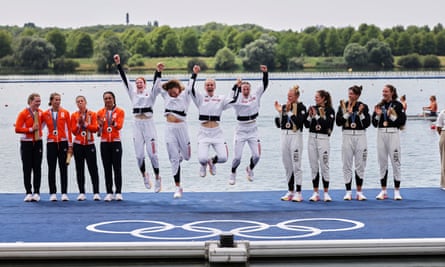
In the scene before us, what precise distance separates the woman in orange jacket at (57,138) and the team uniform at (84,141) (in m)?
0.12

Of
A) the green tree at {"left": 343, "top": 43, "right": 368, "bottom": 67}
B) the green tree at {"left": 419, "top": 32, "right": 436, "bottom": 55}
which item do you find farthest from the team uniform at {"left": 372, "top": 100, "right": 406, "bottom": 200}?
the green tree at {"left": 419, "top": 32, "right": 436, "bottom": 55}

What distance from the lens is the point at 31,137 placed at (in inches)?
579

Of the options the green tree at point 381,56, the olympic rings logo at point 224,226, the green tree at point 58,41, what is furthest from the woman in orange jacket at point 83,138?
the green tree at point 58,41

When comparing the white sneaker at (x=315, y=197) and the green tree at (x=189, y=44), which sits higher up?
the green tree at (x=189, y=44)

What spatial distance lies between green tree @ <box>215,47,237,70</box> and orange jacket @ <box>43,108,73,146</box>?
427ft

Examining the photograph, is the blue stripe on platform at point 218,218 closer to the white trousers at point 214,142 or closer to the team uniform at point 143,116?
the white trousers at point 214,142

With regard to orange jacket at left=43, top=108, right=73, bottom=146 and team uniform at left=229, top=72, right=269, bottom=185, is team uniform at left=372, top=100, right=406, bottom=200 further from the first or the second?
orange jacket at left=43, top=108, right=73, bottom=146

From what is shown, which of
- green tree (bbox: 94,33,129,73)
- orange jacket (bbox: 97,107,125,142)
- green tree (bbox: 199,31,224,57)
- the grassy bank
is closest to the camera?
orange jacket (bbox: 97,107,125,142)

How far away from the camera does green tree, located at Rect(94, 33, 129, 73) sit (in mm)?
140100

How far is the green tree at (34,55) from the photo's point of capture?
142m

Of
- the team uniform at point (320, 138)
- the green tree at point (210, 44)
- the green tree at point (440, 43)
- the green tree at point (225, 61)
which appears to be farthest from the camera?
the green tree at point (210, 44)

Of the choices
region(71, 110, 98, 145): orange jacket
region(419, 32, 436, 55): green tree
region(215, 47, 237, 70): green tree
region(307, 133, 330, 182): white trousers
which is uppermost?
region(419, 32, 436, 55): green tree

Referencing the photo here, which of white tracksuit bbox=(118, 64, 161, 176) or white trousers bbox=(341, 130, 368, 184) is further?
white tracksuit bbox=(118, 64, 161, 176)

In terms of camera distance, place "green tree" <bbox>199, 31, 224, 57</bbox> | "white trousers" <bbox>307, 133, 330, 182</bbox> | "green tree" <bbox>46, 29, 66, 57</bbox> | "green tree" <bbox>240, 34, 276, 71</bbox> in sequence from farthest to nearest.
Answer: "green tree" <bbox>199, 31, 224, 57</bbox> < "green tree" <bbox>46, 29, 66, 57</bbox> < "green tree" <bbox>240, 34, 276, 71</bbox> < "white trousers" <bbox>307, 133, 330, 182</bbox>
